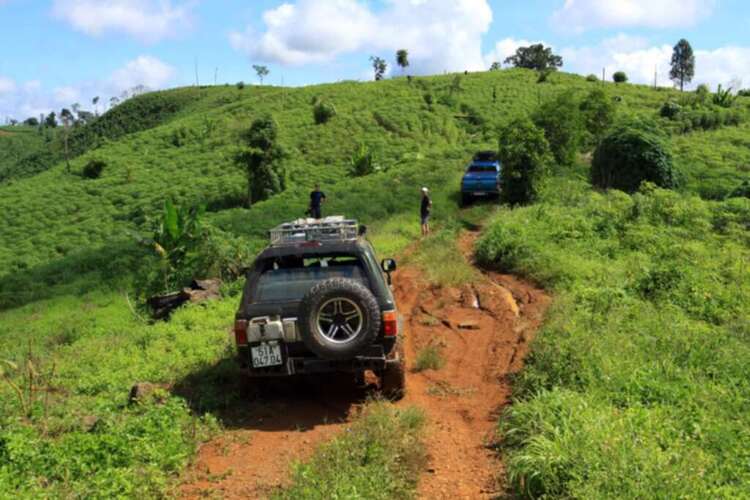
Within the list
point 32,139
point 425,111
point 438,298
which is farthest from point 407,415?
point 32,139

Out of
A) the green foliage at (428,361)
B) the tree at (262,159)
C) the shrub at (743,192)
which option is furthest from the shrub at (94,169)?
the green foliage at (428,361)

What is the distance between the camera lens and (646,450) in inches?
170

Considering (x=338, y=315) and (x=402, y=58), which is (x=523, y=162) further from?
(x=402, y=58)

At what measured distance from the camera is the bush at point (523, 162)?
20781 millimetres

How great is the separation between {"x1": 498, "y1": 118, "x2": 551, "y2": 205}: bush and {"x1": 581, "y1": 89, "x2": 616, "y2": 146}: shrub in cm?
1623

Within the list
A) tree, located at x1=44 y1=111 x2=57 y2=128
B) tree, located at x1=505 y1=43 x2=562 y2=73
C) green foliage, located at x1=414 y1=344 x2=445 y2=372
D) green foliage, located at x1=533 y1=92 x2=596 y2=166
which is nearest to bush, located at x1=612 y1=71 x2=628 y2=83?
tree, located at x1=505 y1=43 x2=562 y2=73

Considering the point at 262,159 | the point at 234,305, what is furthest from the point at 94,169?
the point at 234,305

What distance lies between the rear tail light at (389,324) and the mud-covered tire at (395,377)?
0.20 m

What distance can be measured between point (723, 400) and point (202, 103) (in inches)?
3726

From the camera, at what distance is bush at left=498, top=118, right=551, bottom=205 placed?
68.2 feet

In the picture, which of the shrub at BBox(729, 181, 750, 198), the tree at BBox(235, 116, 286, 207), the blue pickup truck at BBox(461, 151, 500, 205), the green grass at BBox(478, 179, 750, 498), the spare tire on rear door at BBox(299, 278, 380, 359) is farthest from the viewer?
the tree at BBox(235, 116, 286, 207)

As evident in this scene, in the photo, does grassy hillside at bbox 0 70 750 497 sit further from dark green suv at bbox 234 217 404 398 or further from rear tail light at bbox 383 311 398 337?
rear tail light at bbox 383 311 398 337

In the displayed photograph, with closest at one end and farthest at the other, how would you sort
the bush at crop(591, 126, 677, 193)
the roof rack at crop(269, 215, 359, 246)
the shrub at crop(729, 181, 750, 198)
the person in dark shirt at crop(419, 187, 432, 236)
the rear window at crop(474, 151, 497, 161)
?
the roof rack at crop(269, 215, 359, 246), the person in dark shirt at crop(419, 187, 432, 236), the shrub at crop(729, 181, 750, 198), the bush at crop(591, 126, 677, 193), the rear window at crop(474, 151, 497, 161)

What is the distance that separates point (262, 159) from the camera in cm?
3919
